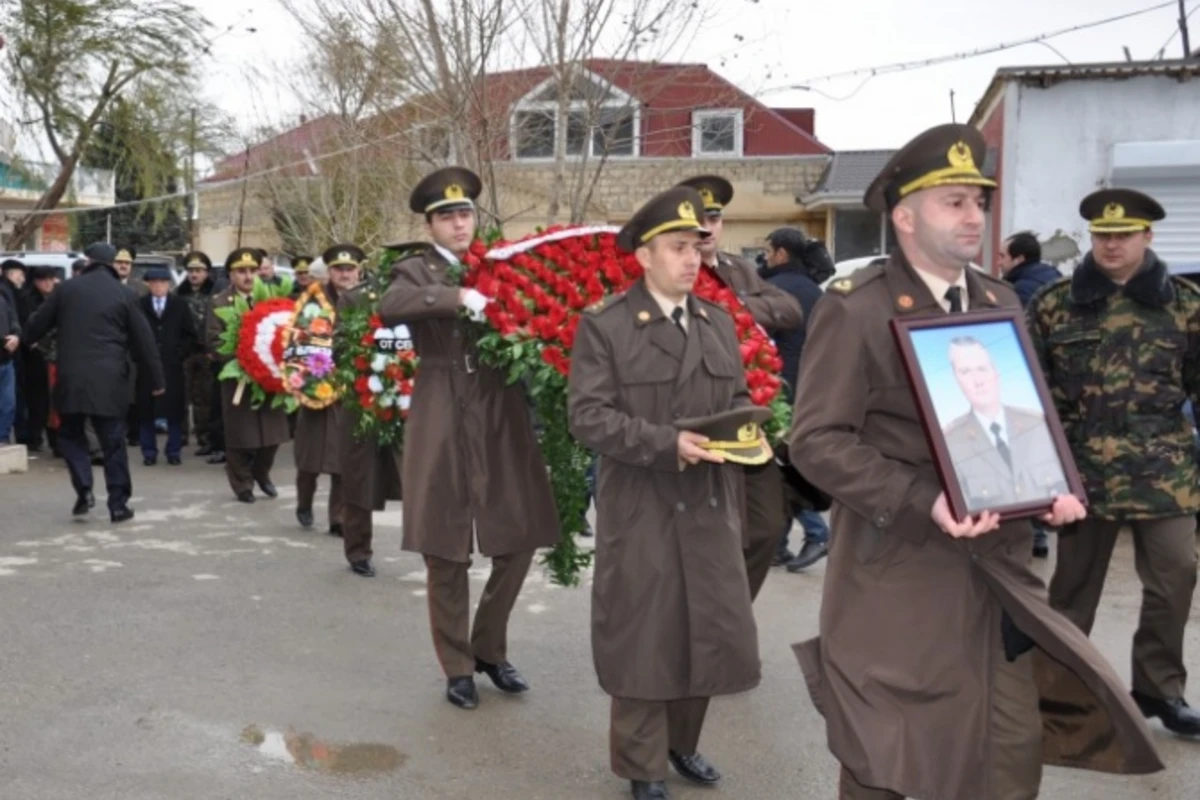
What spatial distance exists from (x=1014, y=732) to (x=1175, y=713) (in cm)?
258

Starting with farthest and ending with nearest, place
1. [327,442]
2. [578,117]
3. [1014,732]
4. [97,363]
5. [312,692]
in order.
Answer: [578,117]
[97,363]
[327,442]
[312,692]
[1014,732]

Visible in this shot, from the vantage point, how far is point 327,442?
9.97 meters

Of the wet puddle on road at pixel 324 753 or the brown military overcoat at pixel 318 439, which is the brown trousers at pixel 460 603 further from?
the brown military overcoat at pixel 318 439

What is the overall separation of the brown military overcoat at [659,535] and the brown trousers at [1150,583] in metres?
1.52

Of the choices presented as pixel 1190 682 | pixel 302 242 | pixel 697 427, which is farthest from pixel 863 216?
pixel 697 427

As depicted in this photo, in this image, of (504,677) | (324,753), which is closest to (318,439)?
(504,677)

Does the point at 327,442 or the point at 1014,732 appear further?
the point at 327,442

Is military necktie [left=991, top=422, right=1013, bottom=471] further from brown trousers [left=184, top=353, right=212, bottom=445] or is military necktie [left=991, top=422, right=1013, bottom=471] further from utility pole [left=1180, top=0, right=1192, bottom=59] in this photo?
utility pole [left=1180, top=0, right=1192, bottom=59]

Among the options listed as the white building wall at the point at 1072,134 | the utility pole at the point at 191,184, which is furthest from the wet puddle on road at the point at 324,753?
the utility pole at the point at 191,184

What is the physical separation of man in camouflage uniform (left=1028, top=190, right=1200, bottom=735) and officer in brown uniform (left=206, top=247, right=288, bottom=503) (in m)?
7.06

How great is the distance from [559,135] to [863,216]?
1951 cm

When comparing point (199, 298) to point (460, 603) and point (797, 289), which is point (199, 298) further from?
point (460, 603)

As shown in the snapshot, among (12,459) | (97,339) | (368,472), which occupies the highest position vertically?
(97,339)

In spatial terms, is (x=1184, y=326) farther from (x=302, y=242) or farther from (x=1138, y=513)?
(x=302, y=242)
